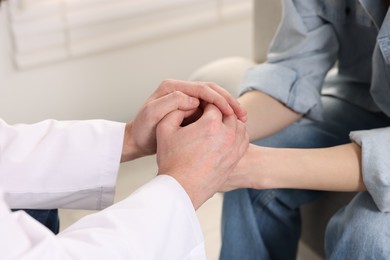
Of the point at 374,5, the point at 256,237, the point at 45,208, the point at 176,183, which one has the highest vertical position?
the point at 374,5

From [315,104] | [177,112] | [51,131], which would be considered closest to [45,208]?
[51,131]

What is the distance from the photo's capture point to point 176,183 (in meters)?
0.89

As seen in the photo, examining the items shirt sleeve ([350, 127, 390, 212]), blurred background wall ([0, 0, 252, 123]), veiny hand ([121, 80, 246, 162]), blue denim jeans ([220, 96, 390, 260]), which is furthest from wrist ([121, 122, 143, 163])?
blurred background wall ([0, 0, 252, 123])

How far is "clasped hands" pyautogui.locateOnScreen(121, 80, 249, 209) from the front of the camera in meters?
0.93

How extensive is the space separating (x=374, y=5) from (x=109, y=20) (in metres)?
1.06

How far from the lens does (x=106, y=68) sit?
207cm

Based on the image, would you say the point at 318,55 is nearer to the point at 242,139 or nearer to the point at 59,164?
the point at 242,139

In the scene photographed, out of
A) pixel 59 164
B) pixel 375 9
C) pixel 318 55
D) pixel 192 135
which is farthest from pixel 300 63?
pixel 59 164

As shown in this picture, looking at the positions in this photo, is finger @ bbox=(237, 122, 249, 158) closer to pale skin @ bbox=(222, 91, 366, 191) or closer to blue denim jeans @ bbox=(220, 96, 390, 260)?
pale skin @ bbox=(222, 91, 366, 191)

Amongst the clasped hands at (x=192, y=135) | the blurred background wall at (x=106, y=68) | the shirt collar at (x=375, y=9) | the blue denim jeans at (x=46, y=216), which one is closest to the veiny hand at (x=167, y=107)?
the clasped hands at (x=192, y=135)

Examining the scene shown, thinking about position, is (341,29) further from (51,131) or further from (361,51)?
(51,131)

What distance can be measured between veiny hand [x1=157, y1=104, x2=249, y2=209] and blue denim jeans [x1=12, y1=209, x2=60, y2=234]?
23 cm

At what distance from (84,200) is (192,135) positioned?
237 mm

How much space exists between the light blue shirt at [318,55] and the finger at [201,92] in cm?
21
